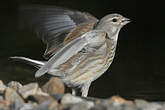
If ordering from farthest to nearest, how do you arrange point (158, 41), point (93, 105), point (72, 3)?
point (72, 3)
point (158, 41)
point (93, 105)

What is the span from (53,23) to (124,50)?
14.6 ft

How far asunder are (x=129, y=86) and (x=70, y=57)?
2.50 metres

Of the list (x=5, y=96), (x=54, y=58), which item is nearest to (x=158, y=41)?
(x=54, y=58)

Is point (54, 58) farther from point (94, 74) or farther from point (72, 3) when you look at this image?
point (72, 3)

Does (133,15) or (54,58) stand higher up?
(54,58)

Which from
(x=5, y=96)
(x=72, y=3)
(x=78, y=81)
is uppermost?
(x=5, y=96)

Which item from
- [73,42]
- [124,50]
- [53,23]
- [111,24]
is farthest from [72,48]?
[124,50]

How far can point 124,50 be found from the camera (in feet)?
40.1

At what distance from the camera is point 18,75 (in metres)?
10.4

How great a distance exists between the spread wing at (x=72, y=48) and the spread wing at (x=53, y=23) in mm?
916

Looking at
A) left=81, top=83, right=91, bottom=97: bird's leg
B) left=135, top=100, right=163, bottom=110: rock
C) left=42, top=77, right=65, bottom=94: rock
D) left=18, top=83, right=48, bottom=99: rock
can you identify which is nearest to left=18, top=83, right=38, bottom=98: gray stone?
left=18, top=83, right=48, bottom=99: rock

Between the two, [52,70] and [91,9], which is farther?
[91,9]

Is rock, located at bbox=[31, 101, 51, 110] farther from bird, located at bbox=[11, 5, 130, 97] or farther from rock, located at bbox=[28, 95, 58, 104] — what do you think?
bird, located at bbox=[11, 5, 130, 97]

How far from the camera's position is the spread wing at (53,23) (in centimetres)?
780
